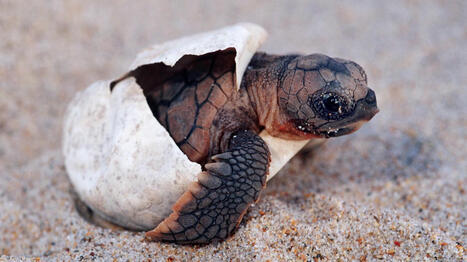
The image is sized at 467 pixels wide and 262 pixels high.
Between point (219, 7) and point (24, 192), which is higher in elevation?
point (219, 7)

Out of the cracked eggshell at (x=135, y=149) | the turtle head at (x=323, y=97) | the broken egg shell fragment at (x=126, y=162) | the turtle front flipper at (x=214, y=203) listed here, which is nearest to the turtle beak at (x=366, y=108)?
the turtle head at (x=323, y=97)

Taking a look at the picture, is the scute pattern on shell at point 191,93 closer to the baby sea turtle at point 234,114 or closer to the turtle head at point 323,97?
the baby sea turtle at point 234,114

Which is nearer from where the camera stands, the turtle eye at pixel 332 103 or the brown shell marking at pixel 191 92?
the turtle eye at pixel 332 103

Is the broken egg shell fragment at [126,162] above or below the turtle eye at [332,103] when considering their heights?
below

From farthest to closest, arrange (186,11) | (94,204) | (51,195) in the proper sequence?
(186,11) → (51,195) → (94,204)

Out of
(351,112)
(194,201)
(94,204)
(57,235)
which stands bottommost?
(57,235)

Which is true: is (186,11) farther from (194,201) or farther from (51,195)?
(194,201)

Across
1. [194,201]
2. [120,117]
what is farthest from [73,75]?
[194,201]
